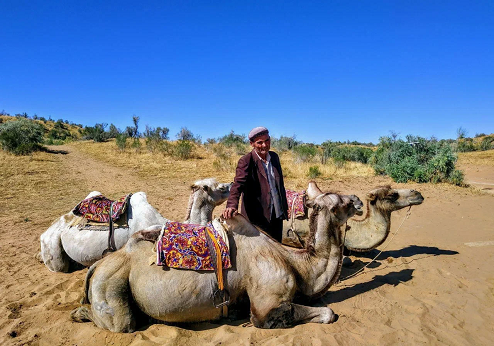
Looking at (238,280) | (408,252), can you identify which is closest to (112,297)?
(238,280)

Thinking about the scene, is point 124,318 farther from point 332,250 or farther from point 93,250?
point 332,250

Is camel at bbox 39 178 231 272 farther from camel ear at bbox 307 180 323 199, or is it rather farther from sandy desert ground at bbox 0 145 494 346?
camel ear at bbox 307 180 323 199

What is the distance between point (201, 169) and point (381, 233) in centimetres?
1628

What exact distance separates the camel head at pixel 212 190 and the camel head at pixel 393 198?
2.33 metres

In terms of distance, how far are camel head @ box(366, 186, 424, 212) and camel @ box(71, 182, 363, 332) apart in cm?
156

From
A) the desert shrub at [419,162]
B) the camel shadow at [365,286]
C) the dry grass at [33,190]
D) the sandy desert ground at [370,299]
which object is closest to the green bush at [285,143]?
the desert shrub at [419,162]

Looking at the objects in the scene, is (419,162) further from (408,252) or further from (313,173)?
(408,252)

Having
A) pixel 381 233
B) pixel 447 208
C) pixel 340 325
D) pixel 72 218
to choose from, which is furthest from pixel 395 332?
pixel 447 208

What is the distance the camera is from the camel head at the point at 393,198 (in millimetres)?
4539

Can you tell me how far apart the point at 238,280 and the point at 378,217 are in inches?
105

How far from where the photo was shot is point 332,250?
3.40 meters

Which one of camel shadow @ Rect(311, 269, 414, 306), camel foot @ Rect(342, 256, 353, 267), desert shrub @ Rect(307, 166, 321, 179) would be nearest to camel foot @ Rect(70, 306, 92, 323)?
camel shadow @ Rect(311, 269, 414, 306)

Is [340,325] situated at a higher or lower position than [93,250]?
lower

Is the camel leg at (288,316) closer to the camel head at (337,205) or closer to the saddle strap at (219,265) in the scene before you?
the saddle strap at (219,265)
